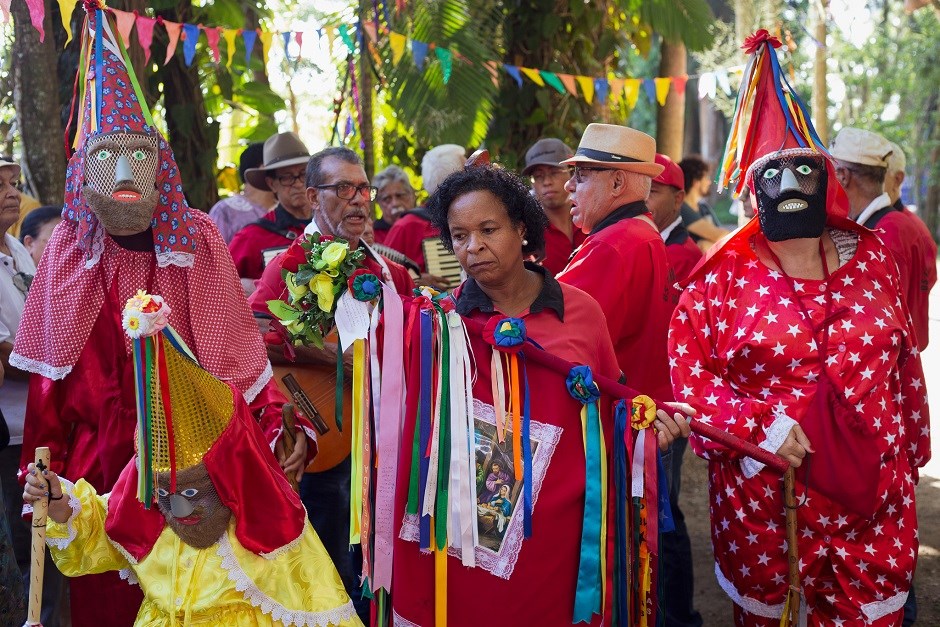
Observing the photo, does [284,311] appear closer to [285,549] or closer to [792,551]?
[285,549]

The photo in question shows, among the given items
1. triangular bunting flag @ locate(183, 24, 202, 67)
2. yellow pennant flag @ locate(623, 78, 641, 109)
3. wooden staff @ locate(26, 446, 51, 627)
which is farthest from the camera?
yellow pennant flag @ locate(623, 78, 641, 109)

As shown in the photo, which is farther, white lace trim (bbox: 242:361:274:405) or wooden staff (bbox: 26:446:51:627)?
white lace trim (bbox: 242:361:274:405)

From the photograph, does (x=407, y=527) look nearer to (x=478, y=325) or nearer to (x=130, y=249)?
(x=478, y=325)

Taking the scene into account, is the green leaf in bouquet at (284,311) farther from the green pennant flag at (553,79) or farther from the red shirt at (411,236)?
the green pennant flag at (553,79)

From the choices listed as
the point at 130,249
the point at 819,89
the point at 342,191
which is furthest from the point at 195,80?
the point at 819,89

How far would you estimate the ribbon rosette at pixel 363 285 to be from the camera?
3.46m

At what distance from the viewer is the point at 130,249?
3930 mm

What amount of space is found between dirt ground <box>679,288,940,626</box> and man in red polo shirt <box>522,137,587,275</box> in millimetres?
2080

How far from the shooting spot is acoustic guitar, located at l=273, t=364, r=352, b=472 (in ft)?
15.6

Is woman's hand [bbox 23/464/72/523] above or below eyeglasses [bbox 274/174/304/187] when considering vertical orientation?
below

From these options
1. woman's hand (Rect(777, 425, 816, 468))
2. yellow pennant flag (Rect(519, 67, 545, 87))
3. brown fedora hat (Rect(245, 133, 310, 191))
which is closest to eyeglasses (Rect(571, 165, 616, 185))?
woman's hand (Rect(777, 425, 816, 468))

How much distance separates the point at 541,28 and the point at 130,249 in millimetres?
7350

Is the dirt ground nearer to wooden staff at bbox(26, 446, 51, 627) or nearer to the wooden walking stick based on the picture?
the wooden walking stick

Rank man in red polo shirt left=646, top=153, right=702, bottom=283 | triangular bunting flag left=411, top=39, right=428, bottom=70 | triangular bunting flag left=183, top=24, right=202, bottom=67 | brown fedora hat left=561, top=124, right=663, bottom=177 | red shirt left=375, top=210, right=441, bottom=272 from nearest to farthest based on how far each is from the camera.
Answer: brown fedora hat left=561, top=124, right=663, bottom=177 → man in red polo shirt left=646, top=153, right=702, bottom=283 → red shirt left=375, top=210, right=441, bottom=272 → triangular bunting flag left=183, top=24, right=202, bottom=67 → triangular bunting flag left=411, top=39, right=428, bottom=70
